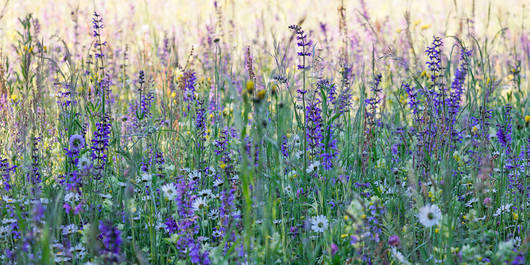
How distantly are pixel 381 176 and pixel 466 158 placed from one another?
461 millimetres

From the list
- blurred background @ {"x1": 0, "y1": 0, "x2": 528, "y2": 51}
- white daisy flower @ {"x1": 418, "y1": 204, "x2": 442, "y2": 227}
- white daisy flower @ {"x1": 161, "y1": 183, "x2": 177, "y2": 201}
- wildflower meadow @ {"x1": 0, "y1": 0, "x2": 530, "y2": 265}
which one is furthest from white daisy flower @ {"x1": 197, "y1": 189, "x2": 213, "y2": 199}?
blurred background @ {"x1": 0, "y1": 0, "x2": 528, "y2": 51}

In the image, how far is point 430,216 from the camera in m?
1.95

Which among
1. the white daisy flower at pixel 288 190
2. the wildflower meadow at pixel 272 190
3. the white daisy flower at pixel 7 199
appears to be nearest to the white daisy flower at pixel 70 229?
the wildflower meadow at pixel 272 190

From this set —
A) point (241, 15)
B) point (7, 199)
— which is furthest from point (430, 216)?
point (241, 15)

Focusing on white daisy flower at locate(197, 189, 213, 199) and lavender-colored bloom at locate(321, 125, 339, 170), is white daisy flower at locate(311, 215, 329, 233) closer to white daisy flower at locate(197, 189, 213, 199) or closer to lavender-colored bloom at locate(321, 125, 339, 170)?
lavender-colored bloom at locate(321, 125, 339, 170)

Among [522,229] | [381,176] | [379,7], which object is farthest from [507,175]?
[379,7]

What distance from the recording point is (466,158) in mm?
2707

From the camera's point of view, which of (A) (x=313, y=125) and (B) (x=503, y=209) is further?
(A) (x=313, y=125)

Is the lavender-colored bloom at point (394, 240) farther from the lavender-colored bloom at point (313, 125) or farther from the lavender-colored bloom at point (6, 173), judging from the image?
the lavender-colored bloom at point (6, 173)

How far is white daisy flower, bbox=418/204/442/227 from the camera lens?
1.94 m

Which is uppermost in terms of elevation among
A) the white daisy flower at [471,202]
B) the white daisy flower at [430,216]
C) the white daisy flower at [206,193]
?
the white daisy flower at [206,193]

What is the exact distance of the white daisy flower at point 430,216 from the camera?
1.94m

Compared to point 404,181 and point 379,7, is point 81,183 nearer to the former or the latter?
point 404,181

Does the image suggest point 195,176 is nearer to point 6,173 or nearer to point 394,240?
point 6,173
